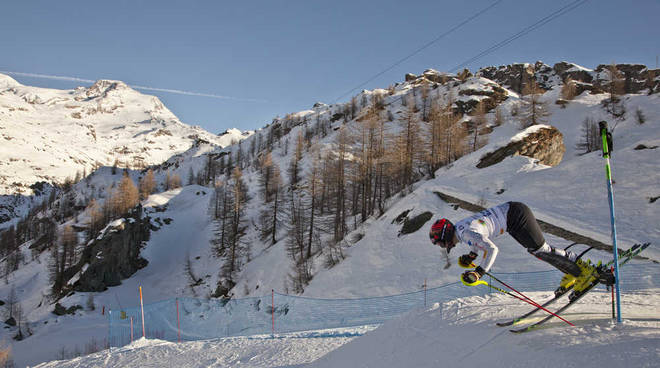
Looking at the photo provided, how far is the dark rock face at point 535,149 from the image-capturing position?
32.8 m

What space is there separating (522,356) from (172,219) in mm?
69670

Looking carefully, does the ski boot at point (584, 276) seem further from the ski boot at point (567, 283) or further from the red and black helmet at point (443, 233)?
the red and black helmet at point (443, 233)

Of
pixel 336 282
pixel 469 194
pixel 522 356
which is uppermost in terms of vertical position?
pixel 469 194

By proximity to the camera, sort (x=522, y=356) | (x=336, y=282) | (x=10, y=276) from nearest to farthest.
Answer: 1. (x=522, y=356)
2. (x=336, y=282)
3. (x=10, y=276)

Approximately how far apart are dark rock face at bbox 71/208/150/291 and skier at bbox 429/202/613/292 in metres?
53.6

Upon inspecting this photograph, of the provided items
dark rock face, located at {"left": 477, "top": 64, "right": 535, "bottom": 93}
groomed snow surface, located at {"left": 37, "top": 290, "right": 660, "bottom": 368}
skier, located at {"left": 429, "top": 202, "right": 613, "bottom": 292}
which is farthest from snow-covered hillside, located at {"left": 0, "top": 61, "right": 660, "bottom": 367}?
dark rock face, located at {"left": 477, "top": 64, "right": 535, "bottom": 93}

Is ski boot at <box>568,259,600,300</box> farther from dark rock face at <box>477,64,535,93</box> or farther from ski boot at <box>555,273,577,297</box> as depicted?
dark rock face at <box>477,64,535,93</box>

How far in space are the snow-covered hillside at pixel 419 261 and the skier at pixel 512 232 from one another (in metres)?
0.96

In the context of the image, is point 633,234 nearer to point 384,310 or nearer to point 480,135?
point 384,310

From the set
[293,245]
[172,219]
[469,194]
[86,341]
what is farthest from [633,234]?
[172,219]

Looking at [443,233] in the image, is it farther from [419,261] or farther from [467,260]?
[419,261]

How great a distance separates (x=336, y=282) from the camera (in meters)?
25.4

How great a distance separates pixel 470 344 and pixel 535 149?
109 ft

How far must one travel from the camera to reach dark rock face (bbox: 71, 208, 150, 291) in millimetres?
46938
